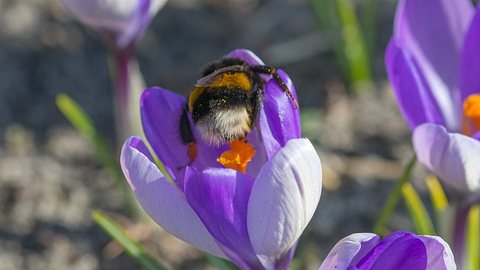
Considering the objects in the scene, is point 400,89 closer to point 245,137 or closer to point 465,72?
point 465,72

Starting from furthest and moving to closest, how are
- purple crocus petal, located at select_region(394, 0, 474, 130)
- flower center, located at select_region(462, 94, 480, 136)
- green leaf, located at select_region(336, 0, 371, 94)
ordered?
green leaf, located at select_region(336, 0, 371, 94) → purple crocus petal, located at select_region(394, 0, 474, 130) → flower center, located at select_region(462, 94, 480, 136)

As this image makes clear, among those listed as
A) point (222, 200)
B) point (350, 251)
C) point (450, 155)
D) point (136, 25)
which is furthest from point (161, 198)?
point (136, 25)

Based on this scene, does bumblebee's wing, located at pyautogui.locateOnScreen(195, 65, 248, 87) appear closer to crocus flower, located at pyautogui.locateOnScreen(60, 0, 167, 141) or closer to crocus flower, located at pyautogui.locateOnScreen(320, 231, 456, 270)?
crocus flower, located at pyautogui.locateOnScreen(320, 231, 456, 270)

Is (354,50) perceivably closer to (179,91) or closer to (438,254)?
(179,91)

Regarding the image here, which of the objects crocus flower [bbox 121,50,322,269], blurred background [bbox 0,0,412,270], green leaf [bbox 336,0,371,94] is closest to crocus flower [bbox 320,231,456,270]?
crocus flower [bbox 121,50,322,269]

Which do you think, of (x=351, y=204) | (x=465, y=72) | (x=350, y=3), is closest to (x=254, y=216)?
(x=465, y=72)

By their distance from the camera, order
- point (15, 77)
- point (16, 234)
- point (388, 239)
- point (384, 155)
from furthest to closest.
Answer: point (15, 77) < point (384, 155) < point (16, 234) < point (388, 239)
